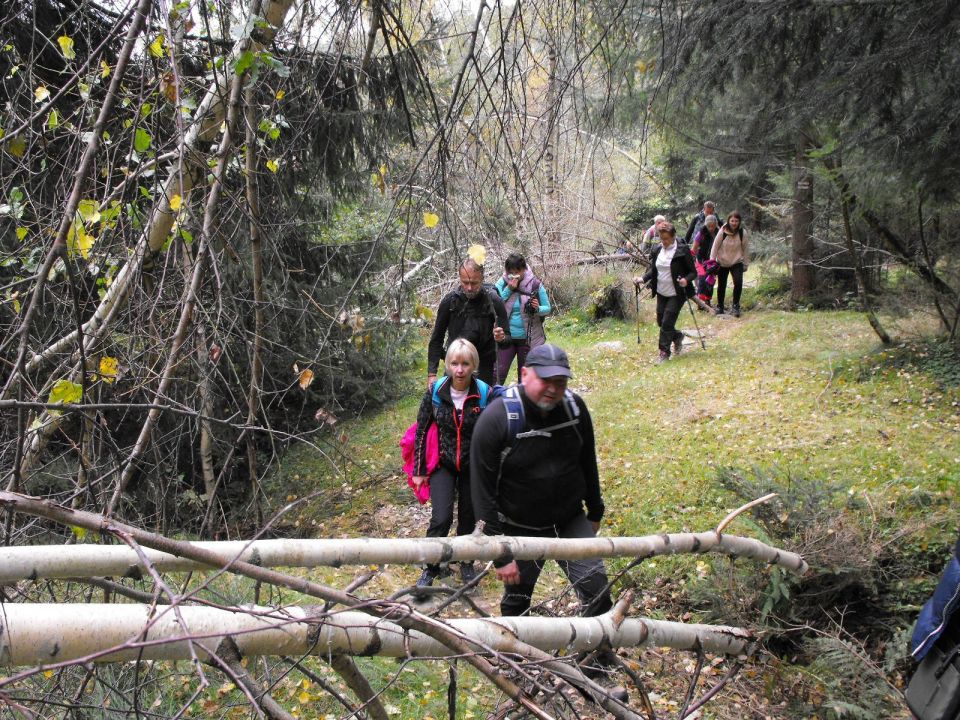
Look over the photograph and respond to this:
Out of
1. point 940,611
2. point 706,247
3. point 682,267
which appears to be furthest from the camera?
point 706,247

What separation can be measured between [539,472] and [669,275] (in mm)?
7035

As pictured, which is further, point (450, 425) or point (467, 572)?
point (467, 572)

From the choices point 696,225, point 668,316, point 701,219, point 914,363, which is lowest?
point 914,363

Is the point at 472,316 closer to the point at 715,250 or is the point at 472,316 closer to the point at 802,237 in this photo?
the point at 715,250

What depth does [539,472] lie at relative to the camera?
3.81 metres

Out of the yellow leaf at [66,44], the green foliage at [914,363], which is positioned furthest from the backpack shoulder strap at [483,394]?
the green foliage at [914,363]

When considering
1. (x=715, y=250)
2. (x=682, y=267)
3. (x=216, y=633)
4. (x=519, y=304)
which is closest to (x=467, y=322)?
(x=519, y=304)

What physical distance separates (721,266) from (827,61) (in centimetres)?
719

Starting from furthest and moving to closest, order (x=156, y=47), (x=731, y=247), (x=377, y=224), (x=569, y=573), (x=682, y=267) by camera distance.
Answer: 1. (x=731, y=247)
2. (x=377, y=224)
3. (x=682, y=267)
4. (x=569, y=573)
5. (x=156, y=47)

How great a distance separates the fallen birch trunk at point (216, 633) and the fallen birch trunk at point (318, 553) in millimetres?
167

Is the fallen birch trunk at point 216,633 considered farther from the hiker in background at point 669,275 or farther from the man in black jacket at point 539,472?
the hiker in background at point 669,275

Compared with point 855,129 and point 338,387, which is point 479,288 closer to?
point 855,129

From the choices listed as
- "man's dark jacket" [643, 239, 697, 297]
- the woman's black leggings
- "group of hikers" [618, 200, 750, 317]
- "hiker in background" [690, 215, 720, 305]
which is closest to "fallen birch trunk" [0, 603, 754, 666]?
"man's dark jacket" [643, 239, 697, 297]

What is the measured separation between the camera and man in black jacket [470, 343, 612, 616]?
3711mm
